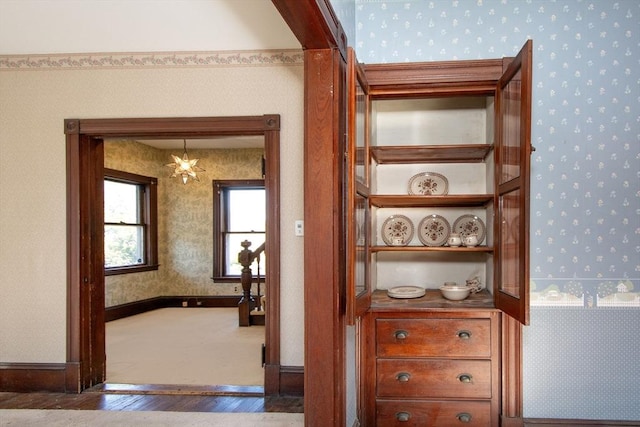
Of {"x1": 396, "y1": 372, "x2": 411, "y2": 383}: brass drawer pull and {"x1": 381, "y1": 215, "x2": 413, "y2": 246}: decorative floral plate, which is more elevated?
{"x1": 381, "y1": 215, "x2": 413, "y2": 246}: decorative floral plate

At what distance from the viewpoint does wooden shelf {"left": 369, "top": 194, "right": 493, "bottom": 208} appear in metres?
2.86

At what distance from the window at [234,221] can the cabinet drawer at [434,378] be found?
17.0 feet

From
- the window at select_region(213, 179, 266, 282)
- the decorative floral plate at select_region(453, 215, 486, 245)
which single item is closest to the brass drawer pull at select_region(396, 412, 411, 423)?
the decorative floral plate at select_region(453, 215, 486, 245)

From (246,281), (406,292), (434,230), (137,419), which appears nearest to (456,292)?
(406,292)

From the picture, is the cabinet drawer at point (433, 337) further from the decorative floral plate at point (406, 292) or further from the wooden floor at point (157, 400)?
the wooden floor at point (157, 400)

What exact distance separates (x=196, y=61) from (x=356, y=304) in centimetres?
238

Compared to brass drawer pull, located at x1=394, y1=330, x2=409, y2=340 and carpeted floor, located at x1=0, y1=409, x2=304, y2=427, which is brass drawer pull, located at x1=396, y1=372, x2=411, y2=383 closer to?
brass drawer pull, located at x1=394, y1=330, x2=409, y2=340

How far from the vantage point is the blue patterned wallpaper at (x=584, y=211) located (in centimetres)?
278

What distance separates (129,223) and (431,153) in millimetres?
5417

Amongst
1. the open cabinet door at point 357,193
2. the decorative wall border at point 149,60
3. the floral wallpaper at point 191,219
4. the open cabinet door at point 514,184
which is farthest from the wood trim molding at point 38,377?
the floral wallpaper at point 191,219

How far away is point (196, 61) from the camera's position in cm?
362

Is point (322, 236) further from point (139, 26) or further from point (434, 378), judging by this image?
point (139, 26)

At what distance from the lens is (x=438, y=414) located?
275cm

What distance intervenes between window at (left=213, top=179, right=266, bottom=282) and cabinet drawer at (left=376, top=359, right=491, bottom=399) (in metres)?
5.19
